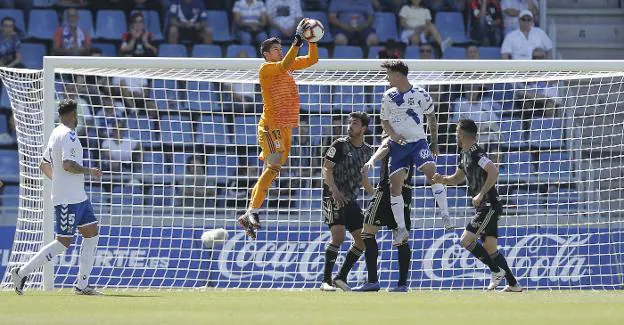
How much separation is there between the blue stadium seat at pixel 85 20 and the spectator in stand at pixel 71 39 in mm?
276

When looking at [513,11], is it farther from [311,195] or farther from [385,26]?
[311,195]

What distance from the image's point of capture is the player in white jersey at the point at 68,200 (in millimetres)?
12133

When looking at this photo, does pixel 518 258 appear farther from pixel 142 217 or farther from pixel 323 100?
pixel 142 217

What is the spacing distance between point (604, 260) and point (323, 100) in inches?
163

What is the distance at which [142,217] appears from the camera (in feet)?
52.0

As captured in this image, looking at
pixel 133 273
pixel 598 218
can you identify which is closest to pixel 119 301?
pixel 133 273

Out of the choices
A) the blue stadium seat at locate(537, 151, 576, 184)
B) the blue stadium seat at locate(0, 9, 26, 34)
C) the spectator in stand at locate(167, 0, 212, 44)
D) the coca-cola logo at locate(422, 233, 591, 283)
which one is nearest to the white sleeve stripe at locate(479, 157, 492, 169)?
the blue stadium seat at locate(537, 151, 576, 184)

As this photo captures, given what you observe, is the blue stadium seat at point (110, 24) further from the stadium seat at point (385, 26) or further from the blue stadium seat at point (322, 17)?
the stadium seat at point (385, 26)

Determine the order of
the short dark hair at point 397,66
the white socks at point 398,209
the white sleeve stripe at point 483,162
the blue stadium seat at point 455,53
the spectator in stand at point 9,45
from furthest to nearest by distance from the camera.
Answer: the blue stadium seat at point 455,53 < the spectator in stand at point 9,45 < the white sleeve stripe at point 483,162 < the white socks at point 398,209 < the short dark hair at point 397,66

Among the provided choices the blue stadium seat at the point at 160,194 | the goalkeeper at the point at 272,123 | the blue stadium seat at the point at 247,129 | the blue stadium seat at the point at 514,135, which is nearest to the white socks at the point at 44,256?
the goalkeeper at the point at 272,123

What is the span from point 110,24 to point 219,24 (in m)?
1.85

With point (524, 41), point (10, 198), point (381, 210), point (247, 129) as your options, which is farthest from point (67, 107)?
point (524, 41)

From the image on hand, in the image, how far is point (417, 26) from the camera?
21.9 meters

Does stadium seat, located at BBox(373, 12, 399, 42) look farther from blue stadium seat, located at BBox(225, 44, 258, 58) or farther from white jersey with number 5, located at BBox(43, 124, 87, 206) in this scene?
white jersey with number 5, located at BBox(43, 124, 87, 206)
